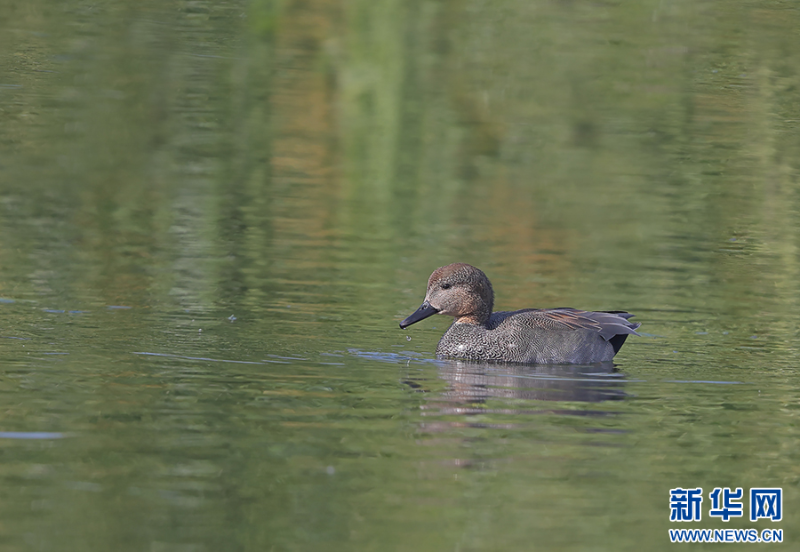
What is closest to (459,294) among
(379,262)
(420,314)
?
(420,314)

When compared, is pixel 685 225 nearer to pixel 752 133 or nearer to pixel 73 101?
pixel 752 133

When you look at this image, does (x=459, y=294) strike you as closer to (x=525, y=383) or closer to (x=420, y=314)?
(x=420, y=314)

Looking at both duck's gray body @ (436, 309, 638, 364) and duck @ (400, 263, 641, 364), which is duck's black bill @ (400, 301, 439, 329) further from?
duck's gray body @ (436, 309, 638, 364)

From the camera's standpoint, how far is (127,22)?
23.6 m

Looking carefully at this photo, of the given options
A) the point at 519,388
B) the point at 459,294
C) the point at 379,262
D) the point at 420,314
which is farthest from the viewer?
the point at 379,262

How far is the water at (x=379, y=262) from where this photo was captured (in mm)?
6680

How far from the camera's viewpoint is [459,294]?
10.6 meters

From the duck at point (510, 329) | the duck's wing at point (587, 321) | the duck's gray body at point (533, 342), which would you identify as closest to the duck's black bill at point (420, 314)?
the duck at point (510, 329)

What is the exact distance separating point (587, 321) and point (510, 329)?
0.59m

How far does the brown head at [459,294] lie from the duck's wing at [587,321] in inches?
16.5

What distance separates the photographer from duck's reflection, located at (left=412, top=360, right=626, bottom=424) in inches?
332

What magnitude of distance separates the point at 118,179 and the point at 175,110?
138 inches

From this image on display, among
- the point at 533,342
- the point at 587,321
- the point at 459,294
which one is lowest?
the point at 533,342

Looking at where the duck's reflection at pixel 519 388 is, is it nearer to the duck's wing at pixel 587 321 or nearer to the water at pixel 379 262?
the water at pixel 379 262
